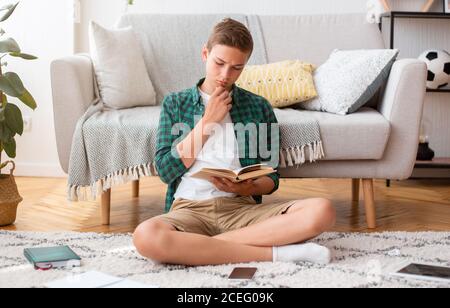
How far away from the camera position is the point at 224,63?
1854 mm

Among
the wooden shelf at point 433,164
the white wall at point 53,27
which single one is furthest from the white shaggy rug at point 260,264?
the white wall at point 53,27

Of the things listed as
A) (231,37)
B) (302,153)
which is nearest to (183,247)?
(231,37)

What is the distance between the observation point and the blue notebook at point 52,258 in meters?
1.71

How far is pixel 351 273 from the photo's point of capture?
5.59 ft

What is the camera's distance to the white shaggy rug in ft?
5.29

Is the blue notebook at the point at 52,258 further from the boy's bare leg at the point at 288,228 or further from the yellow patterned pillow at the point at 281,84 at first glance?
the yellow patterned pillow at the point at 281,84

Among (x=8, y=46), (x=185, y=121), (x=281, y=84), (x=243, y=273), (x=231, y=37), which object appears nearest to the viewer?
(x=243, y=273)

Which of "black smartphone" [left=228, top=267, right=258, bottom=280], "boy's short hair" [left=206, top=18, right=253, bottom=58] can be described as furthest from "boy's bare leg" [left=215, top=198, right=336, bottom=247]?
"boy's short hair" [left=206, top=18, right=253, bottom=58]

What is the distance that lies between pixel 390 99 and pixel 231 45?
82 centimetres

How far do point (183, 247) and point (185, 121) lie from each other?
0.45 m

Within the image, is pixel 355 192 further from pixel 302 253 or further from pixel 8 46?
pixel 8 46

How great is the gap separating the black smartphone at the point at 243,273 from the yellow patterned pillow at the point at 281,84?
3.50ft
